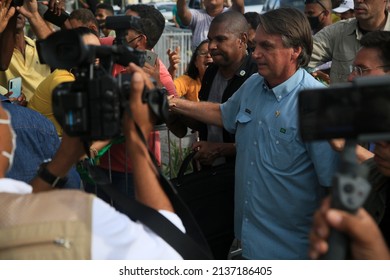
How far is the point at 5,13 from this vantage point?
3.93 m

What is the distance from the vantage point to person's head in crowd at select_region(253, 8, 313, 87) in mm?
2961

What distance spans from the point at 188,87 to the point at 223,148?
1.42 meters

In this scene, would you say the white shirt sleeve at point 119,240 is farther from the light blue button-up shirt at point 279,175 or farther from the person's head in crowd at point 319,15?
the person's head in crowd at point 319,15

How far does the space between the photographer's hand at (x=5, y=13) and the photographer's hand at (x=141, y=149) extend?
2.32m

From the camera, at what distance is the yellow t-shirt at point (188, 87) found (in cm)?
486

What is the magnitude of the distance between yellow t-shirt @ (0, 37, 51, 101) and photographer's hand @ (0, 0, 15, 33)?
966mm

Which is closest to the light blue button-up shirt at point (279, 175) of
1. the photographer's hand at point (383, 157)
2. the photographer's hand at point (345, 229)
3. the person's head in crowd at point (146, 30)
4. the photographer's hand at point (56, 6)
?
the photographer's hand at point (383, 157)

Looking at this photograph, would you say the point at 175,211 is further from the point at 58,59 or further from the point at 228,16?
the point at 228,16

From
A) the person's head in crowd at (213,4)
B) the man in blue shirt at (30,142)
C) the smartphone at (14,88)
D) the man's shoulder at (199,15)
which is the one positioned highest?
the man in blue shirt at (30,142)

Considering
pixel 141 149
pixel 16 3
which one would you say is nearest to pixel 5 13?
pixel 16 3

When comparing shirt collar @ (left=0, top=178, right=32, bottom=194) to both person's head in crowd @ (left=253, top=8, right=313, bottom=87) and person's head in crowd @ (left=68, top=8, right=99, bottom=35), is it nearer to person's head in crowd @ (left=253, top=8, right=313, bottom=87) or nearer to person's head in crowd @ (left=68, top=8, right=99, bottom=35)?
person's head in crowd @ (left=253, top=8, right=313, bottom=87)

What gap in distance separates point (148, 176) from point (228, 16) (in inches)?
102

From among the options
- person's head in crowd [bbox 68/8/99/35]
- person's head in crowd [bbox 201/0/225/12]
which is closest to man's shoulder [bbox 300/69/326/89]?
person's head in crowd [bbox 68/8/99/35]

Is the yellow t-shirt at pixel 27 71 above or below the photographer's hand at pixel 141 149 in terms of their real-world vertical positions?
below
